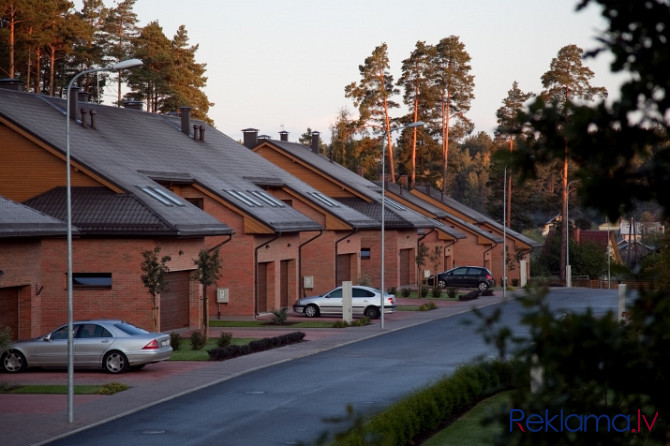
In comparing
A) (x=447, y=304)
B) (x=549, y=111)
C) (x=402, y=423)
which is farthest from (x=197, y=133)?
(x=549, y=111)

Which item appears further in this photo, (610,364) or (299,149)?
(299,149)

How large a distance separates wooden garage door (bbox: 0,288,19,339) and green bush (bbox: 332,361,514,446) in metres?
13.0

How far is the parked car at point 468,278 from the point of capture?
210 ft

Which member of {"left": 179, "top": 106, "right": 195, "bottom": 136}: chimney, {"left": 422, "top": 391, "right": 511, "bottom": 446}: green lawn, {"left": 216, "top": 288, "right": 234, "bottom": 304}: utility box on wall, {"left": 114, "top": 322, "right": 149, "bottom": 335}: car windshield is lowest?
{"left": 422, "top": 391, "right": 511, "bottom": 446}: green lawn

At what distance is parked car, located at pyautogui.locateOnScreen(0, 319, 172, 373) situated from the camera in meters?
25.0

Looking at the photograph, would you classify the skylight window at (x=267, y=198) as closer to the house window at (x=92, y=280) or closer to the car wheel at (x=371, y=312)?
the car wheel at (x=371, y=312)

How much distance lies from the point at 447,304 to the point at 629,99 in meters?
48.5

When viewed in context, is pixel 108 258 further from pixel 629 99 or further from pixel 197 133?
pixel 629 99

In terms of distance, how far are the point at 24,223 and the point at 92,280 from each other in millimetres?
7420

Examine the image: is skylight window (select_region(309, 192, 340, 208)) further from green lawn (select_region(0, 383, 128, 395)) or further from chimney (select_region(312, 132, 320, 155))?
green lawn (select_region(0, 383, 128, 395))

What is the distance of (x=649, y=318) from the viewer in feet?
16.3

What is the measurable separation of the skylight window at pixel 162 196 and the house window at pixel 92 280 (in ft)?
12.1

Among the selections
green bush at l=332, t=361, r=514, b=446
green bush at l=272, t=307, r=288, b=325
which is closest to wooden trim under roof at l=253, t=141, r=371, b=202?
green bush at l=272, t=307, r=288, b=325

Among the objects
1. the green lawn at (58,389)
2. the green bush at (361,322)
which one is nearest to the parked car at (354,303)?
the green bush at (361,322)
